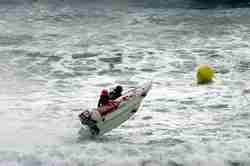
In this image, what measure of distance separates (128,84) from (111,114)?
6.37 metres

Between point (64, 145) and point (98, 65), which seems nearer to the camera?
point (64, 145)

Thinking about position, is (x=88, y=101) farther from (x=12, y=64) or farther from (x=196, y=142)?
(x=12, y=64)

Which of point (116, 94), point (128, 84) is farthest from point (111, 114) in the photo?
point (128, 84)

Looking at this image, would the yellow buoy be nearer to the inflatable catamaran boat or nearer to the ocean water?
the ocean water

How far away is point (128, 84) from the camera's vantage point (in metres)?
21.1

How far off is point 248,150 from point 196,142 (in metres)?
1.52

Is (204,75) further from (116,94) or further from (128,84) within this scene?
(116,94)

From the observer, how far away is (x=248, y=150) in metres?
13.7

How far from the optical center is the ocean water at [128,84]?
13883mm

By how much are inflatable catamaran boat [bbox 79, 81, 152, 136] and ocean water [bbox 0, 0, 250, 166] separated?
0.41 metres

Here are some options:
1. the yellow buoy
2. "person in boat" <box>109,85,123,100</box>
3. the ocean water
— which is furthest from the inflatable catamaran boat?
the yellow buoy

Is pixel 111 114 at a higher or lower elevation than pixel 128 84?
higher

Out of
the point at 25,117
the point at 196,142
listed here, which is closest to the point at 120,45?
the point at 25,117

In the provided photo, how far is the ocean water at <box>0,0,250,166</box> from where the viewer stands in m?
13.9
